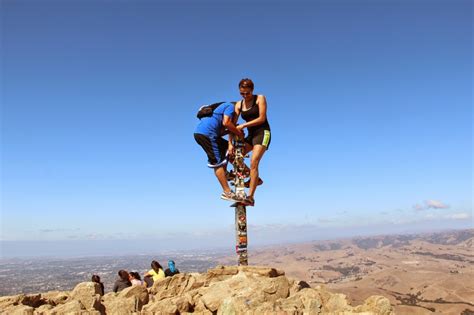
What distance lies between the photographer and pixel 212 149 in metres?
10.9

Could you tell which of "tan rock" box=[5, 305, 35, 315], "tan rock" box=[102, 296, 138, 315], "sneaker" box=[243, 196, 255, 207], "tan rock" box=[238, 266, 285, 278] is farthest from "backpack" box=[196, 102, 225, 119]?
"tan rock" box=[5, 305, 35, 315]

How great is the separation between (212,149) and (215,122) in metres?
0.85

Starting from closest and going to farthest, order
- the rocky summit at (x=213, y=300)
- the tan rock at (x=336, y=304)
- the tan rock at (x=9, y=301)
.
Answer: the rocky summit at (x=213, y=300)
the tan rock at (x=9, y=301)
the tan rock at (x=336, y=304)

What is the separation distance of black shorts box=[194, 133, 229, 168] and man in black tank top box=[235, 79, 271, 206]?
0.89 m

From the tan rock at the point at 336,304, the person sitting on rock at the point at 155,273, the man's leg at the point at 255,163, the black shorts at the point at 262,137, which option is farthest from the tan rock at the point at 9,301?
the black shorts at the point at 262,137

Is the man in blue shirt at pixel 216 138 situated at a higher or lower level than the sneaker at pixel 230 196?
higher

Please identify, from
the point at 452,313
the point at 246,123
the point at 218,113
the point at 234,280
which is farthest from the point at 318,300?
the point at 452,313

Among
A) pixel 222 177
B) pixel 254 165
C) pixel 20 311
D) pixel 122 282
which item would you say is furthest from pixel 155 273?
pixel 20 311

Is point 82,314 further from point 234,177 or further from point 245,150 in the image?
point 245,150

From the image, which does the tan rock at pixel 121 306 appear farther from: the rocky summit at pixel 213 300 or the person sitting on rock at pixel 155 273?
the person sitting on rock at pixel 155 273

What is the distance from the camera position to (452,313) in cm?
11912

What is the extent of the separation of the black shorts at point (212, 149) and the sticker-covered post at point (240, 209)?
46 cm

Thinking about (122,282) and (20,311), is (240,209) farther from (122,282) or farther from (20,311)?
(20,311)

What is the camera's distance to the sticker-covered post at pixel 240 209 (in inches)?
413
